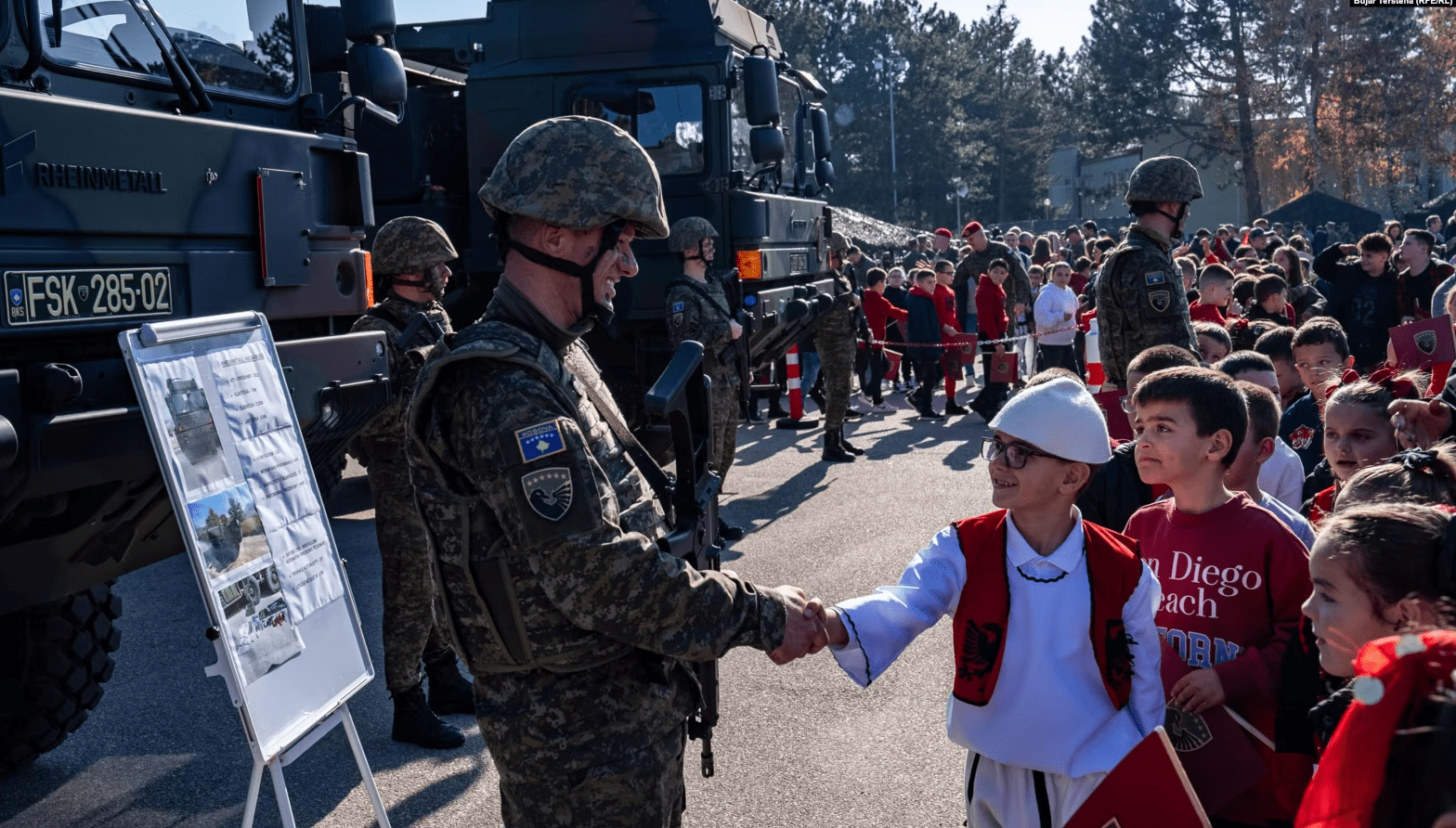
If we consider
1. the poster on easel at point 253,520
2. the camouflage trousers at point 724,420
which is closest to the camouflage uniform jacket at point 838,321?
the camouflage trousers at point 724,420

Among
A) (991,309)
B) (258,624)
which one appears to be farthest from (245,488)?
(991,309)

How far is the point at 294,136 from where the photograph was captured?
4.49 meters

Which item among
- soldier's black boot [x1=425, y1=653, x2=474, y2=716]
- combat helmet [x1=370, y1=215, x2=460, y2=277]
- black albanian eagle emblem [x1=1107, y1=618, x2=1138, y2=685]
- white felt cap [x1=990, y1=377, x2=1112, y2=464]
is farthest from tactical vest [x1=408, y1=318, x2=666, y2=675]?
soldier's black boot [x1=425, y1=653, x2=474, y2=716]

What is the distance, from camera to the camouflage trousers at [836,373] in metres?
10.9

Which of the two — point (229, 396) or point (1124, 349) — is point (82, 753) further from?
point (1124, 349)

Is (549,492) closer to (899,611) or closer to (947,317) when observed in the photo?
(899,611)

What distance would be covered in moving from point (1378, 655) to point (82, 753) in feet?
15.9

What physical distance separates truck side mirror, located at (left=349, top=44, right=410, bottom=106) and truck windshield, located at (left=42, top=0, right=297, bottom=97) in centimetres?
24

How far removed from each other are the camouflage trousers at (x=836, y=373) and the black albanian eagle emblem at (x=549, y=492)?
8661mm

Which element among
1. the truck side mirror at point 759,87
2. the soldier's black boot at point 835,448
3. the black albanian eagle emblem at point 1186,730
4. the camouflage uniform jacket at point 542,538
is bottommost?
the soldier's black boot at point 835,448

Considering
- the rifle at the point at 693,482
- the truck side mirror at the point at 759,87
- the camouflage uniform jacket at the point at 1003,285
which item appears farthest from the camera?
the camouflage uniform jacket at the point at 1003,285

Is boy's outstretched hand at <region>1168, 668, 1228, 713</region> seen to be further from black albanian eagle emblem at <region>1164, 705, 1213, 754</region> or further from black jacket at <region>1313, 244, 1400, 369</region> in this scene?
black jacket at <region>1313, 244, 1400, 369</region>

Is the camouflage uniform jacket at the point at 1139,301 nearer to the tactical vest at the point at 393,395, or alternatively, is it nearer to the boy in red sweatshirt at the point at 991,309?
the tactical vest at the point at 393,395


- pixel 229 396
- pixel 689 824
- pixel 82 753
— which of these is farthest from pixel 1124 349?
pixel 82 753
